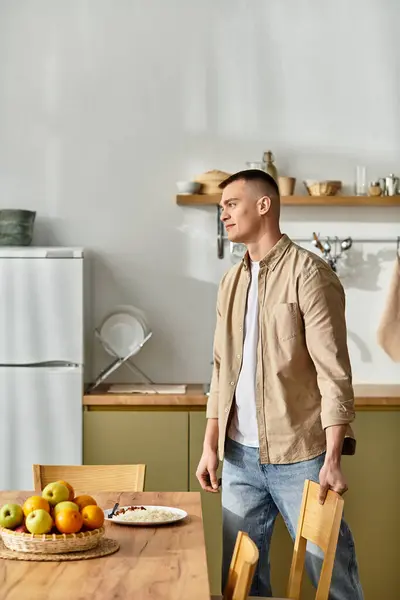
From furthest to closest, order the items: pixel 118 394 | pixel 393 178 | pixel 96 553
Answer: pixel 393 178 < pixel 118 394 < pixel 96 553

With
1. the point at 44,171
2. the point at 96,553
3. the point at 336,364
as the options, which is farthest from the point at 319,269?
the point at 44,171

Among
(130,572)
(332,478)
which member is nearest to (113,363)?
(332,478)

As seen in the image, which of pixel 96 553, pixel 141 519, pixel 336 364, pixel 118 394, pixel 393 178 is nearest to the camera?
pixel 96 553

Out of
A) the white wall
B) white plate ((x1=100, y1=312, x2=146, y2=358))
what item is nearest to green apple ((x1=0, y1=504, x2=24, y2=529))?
white plate ((x1=100, y1=312, x2=146, y2=358))

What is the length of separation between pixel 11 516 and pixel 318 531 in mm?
822

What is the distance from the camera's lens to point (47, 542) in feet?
6.85

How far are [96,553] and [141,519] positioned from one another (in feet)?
1.11

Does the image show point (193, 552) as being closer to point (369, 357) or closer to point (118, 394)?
point (118, 394)

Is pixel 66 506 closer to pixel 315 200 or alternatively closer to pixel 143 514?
pixel 143 514

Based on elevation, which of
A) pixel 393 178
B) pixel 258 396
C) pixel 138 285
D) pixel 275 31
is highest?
pixel 275 31

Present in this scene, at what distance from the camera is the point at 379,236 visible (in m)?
4.67

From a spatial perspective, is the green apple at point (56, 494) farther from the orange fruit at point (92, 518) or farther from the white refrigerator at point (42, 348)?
the white refrigerator at point (42, 348)

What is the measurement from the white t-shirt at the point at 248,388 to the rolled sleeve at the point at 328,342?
0.64 ft

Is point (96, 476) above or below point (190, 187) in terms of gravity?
below
